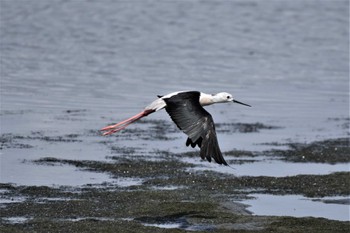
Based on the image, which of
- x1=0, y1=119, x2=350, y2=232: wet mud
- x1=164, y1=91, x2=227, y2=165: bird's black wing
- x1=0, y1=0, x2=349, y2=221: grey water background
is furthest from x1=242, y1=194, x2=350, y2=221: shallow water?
x1=0, y1=0, x2=349, y2=221: grey water background

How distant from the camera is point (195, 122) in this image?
13.8 metres

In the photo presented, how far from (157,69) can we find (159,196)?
14991mm

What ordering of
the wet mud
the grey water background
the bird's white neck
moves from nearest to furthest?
the wet mud → the bird's white neck → the grey water background

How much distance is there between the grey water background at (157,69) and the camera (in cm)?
1852

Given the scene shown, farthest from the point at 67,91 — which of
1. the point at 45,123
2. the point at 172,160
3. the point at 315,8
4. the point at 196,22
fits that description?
the point at 315,8

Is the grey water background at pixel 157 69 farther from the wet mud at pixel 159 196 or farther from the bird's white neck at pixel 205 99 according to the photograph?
the bird's white neck at pixel 205 99

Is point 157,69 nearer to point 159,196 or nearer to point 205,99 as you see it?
point 205,99

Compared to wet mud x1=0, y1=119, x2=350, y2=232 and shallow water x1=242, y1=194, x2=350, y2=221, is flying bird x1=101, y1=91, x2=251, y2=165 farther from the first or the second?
shallow water x1=242, y1=194, x2=350, y2=221

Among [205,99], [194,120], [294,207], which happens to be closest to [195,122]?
[194,120]

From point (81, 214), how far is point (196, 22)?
32.3m

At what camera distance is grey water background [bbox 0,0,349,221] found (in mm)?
18516

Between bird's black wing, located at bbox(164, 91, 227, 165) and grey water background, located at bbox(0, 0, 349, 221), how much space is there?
1.70m

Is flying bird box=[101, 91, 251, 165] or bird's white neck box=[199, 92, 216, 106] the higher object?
bird's white neck box=[199, 92, 216, 106]

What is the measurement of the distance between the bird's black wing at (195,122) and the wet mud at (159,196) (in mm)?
725
